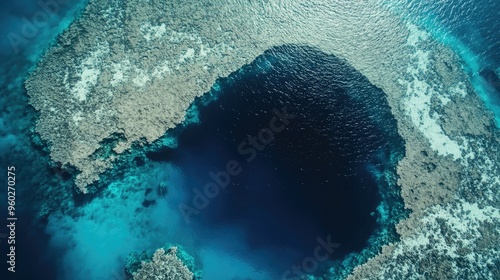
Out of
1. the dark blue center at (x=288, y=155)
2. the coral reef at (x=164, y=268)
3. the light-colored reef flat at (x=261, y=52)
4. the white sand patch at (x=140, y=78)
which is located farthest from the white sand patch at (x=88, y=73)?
the coral reef at (x=164, y=268)

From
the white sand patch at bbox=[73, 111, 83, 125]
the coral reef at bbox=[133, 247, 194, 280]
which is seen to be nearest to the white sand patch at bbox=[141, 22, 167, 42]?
the white sand patch at bbox=[73, 111, 83, 125]

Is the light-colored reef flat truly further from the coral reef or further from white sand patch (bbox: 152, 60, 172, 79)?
the coral reef

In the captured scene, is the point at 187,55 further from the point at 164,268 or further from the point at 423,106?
the point at 423,106

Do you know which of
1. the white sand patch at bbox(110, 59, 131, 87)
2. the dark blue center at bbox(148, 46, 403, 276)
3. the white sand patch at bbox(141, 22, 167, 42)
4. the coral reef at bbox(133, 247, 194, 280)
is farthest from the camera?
the white sand patch at bbox(141, 22, 167, 42)

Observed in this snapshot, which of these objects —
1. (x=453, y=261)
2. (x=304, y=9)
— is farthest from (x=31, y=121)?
(x=453, y=261)

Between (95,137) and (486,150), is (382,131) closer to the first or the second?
(486,150)

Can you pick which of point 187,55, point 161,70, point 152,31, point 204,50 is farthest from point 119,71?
point 204,50

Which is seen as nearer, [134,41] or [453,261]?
[453,261]
